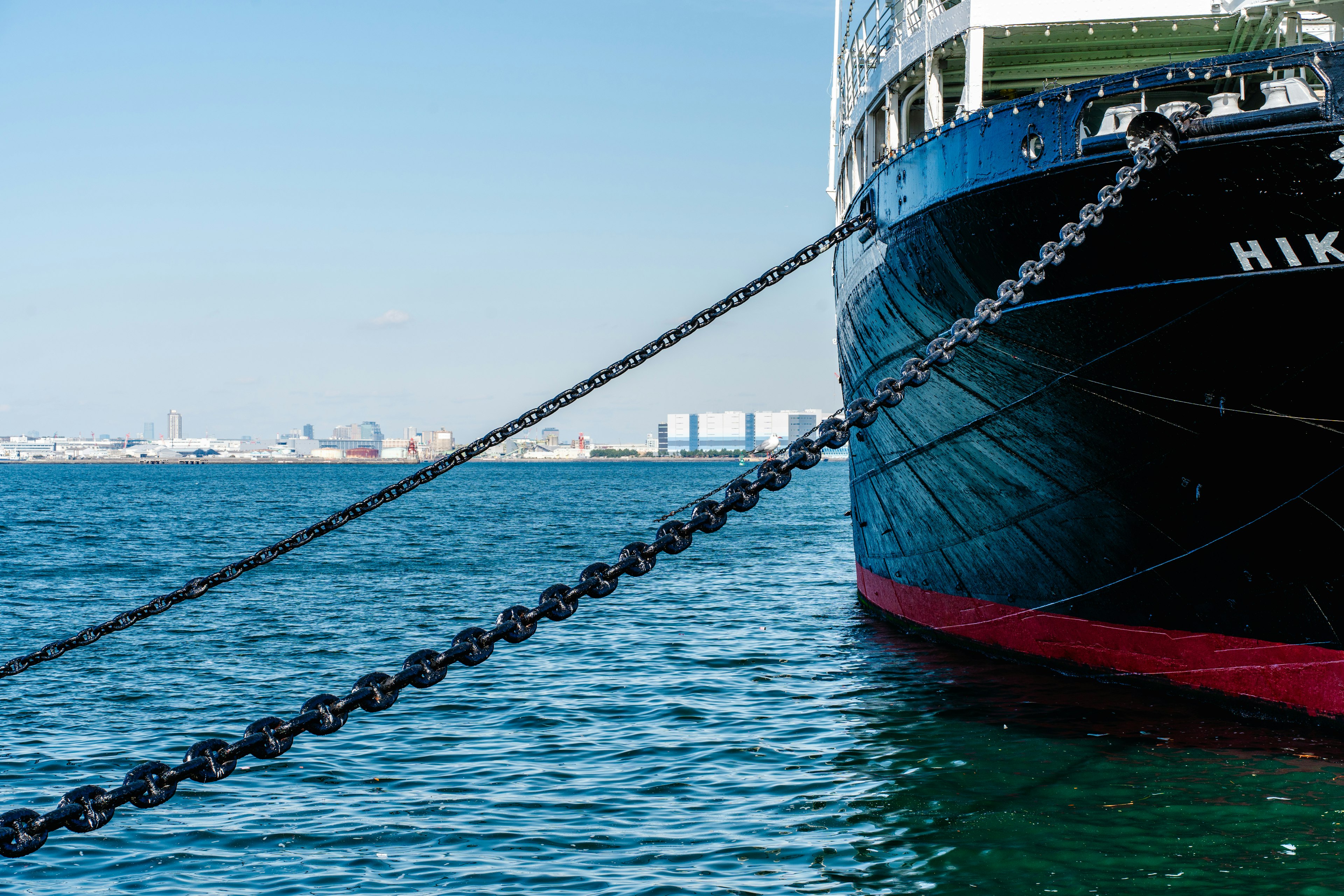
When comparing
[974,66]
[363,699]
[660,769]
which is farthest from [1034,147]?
[363,699]

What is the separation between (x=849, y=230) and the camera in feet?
39.8

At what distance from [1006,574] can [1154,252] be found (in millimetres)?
4466

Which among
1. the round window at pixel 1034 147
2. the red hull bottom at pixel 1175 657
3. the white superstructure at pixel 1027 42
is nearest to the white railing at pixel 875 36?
the white superstructure at pixel 1027 42

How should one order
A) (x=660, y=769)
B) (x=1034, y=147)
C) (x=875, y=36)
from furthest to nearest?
(x=875, y=36) → (x=660, y=769) → (x=1034, y=147)

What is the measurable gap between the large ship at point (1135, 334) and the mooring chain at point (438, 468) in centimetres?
134

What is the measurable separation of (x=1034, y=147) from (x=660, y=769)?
6247mm

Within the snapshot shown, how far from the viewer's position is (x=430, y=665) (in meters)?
4.54

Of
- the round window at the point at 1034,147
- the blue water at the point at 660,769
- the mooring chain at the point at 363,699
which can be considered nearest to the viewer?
the mooring chain at the point at 363,699

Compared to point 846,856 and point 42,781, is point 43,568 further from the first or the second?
point 846,856

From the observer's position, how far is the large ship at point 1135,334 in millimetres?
8492

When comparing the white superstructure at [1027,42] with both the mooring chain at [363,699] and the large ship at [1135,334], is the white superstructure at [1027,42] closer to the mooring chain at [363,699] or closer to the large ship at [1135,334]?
the large ship at [1135,334]

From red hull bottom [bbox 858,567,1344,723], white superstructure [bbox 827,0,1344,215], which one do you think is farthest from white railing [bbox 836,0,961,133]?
red hull bottom [bbox 858,567,1344,723]

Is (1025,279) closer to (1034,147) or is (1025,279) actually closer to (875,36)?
(1034,147)

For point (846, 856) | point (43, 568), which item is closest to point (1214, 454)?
point (846, 856)
